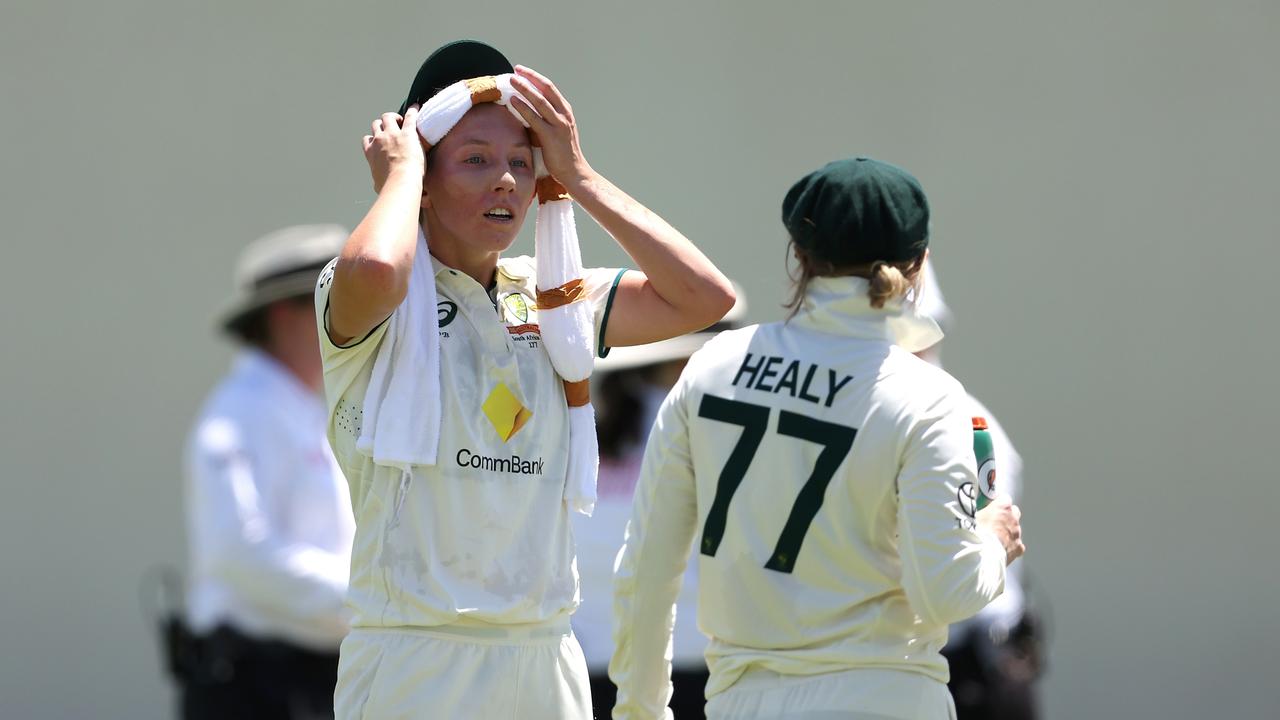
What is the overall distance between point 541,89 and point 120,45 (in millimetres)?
3951

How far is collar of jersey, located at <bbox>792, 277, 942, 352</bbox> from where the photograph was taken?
2.66 m

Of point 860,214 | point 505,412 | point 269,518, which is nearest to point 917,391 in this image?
point 860,214

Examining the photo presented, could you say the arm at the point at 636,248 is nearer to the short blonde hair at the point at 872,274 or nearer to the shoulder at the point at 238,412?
the short blonde hair at the point at 872,274

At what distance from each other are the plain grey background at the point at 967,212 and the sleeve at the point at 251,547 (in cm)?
159

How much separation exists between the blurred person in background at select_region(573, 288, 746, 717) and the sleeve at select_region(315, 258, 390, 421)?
1.74 meters

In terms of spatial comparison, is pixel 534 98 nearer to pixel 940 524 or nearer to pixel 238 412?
pixel 940 524

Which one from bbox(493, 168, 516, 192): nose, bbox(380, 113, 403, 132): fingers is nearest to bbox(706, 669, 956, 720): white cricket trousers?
bbox(493, 168, 516, 192): nose

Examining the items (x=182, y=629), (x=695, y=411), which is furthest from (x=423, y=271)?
(x=182, y=629)

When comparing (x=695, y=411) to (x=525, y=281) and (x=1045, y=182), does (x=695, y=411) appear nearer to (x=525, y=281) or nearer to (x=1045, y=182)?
(x=525, y=281)

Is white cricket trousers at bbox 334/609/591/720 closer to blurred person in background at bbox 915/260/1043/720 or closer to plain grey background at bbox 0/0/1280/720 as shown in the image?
blurred person in background at bbox 915/260/1043/720

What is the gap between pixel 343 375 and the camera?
2.59m

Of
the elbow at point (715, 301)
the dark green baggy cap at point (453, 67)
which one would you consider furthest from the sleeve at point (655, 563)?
the dark green baggy cap at point (453, 67)

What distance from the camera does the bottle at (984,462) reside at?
2.70 meters

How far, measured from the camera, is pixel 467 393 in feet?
8.51
